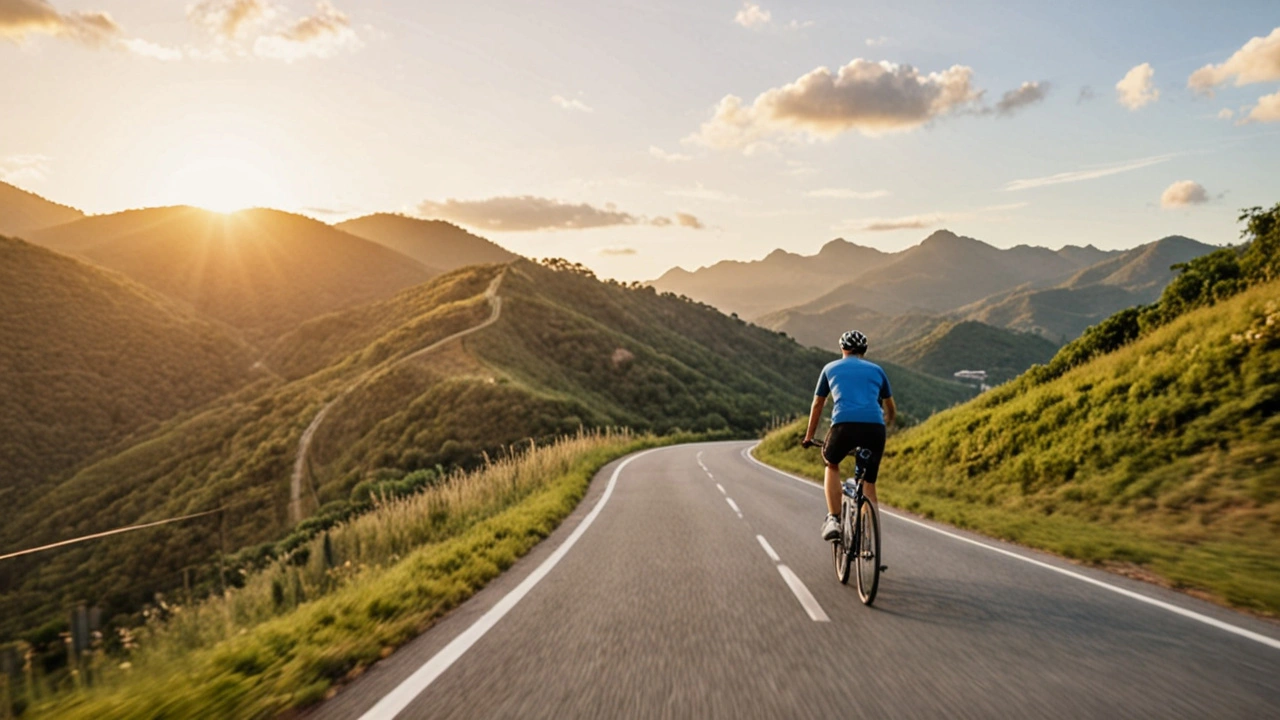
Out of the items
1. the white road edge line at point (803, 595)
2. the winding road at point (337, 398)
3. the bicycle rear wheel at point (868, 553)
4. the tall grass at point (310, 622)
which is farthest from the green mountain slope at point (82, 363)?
the bicycle rear wheel at point (868, 553)

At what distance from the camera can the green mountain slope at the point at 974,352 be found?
15712cm

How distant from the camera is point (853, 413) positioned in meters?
6.44

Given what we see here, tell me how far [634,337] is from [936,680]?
9497 centimetres

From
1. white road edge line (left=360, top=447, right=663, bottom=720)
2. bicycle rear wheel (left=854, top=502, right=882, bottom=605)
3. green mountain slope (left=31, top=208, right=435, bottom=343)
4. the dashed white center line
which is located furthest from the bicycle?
green mountain slope (left=31, top=208, right=435, bottom=343)

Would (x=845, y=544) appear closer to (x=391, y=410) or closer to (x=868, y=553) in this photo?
(x=868, y=553)

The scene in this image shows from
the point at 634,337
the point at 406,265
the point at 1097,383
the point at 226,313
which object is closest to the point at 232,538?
the point at 1097,383

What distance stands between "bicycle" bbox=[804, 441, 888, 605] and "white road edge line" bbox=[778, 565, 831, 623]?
0.43m

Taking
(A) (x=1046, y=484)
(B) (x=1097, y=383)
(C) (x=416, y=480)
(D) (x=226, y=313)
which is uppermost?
(D) (x=226, y=313)

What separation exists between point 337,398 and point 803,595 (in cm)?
5908

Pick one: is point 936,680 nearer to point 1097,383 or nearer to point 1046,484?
point 1046,484

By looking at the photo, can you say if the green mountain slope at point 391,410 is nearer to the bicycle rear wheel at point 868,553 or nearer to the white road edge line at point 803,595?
the white road edge line at point 803,595

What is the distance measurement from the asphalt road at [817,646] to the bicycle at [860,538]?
0.61ft

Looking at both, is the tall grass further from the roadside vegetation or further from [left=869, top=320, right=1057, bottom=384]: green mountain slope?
[left=869, top=320, right=1057, bottom=384]: green mountain slope

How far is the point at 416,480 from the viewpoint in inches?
1148
